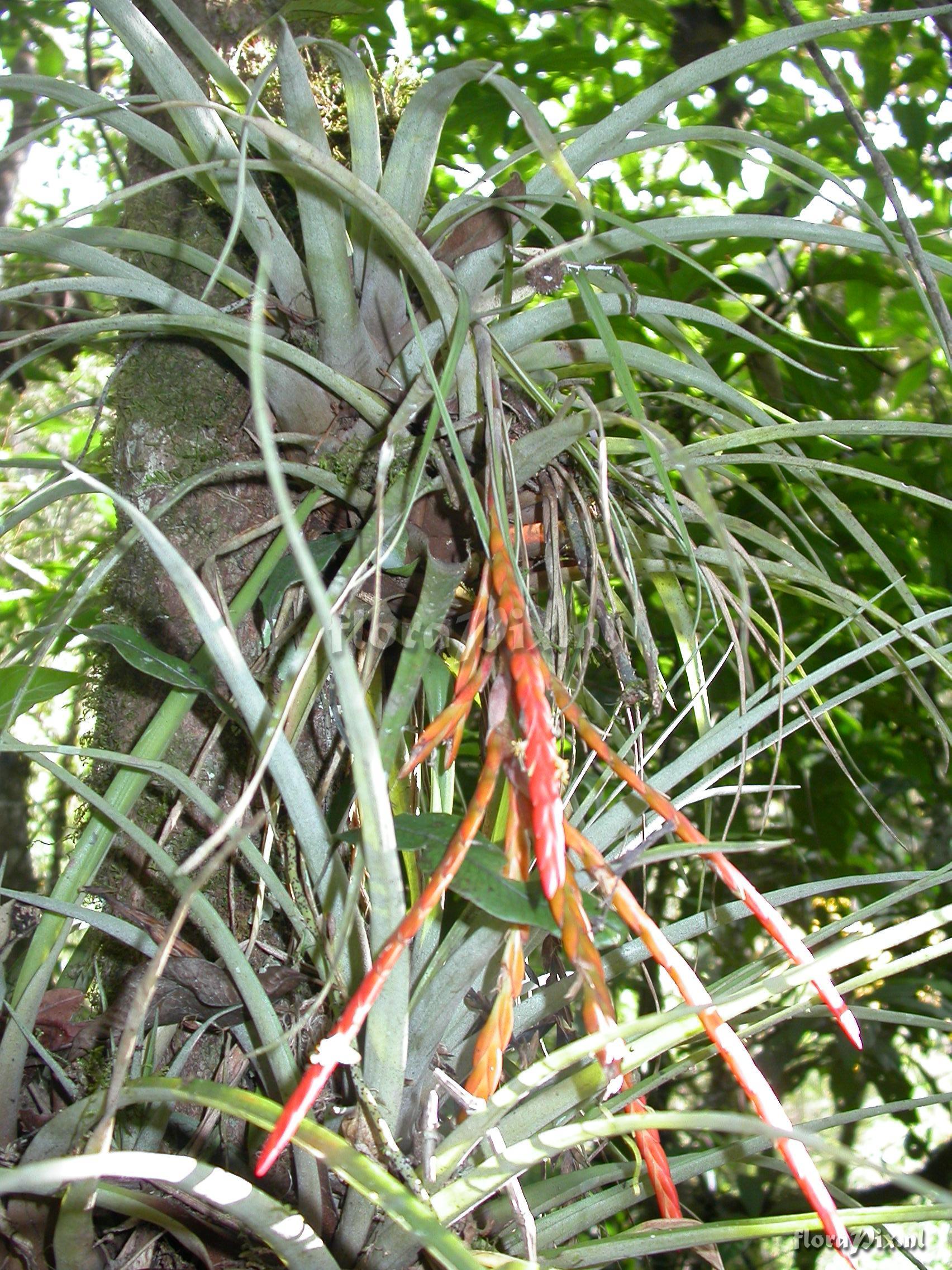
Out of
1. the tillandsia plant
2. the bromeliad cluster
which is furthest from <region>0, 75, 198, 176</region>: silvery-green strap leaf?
the bromeliad cluster

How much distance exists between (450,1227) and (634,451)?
1.35 feet

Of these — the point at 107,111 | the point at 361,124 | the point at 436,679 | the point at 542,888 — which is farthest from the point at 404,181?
the point at 542,888

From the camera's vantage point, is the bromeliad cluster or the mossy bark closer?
the bromeliad cluster

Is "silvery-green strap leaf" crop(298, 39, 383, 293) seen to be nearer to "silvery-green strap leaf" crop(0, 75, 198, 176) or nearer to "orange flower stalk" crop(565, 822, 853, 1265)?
"silvery-green strap leaf" crop(0, 75, 198, 176)

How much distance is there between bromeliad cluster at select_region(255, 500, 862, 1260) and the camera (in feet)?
Answer: 0.95

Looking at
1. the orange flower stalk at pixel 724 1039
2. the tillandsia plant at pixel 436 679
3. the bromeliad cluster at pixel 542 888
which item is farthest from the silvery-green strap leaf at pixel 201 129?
the orange flower stalk at pixel 724 1039

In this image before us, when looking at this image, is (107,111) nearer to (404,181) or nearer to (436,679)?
(404,181)

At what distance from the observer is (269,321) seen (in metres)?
0.53

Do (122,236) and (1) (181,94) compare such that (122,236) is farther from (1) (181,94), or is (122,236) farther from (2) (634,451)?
(2) (634,451)

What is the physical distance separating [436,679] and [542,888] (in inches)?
6.7

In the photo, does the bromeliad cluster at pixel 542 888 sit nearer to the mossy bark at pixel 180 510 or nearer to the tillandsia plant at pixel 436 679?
the tillandsia plant at pixel 436 679

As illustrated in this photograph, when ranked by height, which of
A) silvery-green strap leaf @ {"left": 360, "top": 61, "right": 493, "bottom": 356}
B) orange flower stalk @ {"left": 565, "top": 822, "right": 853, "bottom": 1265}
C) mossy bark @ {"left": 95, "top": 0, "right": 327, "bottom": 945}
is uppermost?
silvery-green strap leaf @ {"left": 360, "top": 61, "right": 493, "bottom": 356}

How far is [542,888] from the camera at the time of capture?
1.03 ft

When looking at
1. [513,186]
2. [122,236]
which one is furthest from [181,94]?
[513,186]
